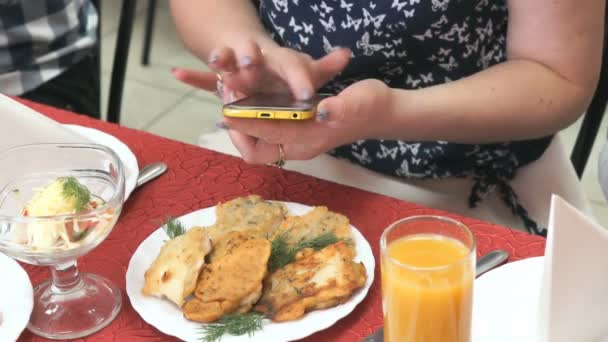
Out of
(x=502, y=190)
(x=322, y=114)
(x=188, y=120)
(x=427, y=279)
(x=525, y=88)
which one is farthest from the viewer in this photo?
(x=188, y=120)

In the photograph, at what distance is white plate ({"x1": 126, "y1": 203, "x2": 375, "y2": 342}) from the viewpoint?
700 mm

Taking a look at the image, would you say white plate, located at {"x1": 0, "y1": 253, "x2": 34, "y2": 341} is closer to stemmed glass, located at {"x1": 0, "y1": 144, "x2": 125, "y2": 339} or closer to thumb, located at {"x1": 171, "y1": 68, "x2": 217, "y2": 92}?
stemmed glass, located at {"x1": 0, "y1": 144, "x2": 125, "y2": 339}

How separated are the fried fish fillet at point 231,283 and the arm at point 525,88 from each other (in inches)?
12.0

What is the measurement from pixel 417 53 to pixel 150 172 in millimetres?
422

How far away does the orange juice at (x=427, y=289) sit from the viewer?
59 cm

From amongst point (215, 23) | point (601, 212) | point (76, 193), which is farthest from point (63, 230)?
point (601, 212)

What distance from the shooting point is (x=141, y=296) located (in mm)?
752

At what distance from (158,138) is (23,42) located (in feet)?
1.59

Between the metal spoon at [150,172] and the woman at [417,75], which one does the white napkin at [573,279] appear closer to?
the woman at [417,75]

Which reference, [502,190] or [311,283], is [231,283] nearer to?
[311,283]

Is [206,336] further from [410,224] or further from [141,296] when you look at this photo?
[410,224]

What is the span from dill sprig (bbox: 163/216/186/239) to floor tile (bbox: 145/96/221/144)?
59.4 inches

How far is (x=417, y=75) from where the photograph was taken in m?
1.11

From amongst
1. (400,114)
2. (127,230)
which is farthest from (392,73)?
(127,230)
